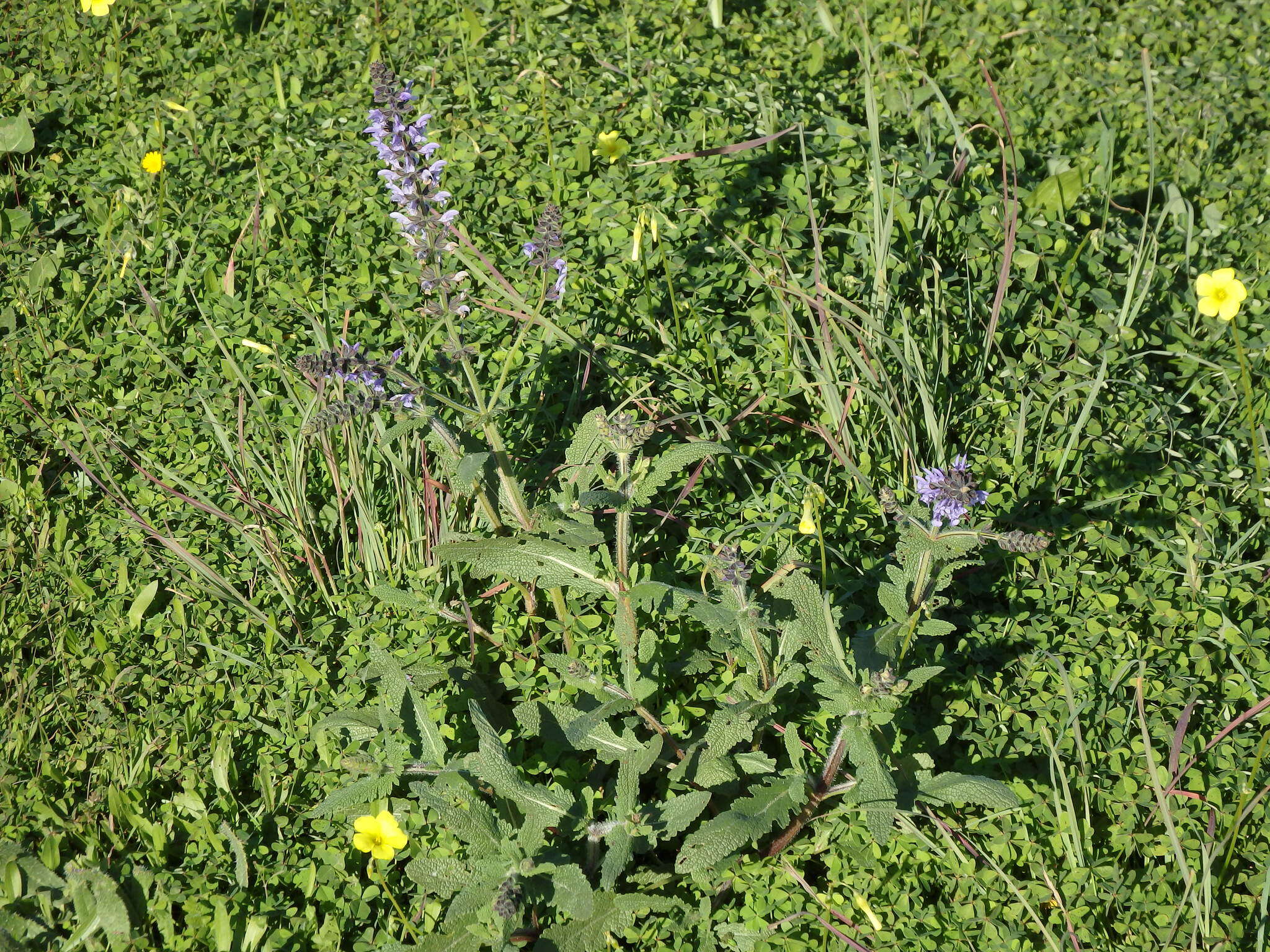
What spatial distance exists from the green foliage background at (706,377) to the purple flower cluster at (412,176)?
84cm

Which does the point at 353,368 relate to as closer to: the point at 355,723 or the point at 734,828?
the point at 355,723

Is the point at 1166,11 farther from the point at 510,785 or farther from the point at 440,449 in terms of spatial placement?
the point at 510,785

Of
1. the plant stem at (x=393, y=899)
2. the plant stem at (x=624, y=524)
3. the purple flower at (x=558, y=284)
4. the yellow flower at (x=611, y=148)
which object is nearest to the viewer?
the plant stem at (x=393, y=899)

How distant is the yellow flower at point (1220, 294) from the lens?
2.97 metres

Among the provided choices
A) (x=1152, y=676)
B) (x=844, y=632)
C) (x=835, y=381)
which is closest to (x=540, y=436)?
(x=835, y=381)

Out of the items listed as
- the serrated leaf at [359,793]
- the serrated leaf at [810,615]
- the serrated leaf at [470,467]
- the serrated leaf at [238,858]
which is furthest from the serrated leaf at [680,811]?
the serrated leaf at [238,858]

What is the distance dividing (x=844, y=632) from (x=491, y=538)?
0.87 metres

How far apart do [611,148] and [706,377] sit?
3.19ft

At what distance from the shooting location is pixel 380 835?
2.32 metres

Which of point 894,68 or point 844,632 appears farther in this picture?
point 894,68

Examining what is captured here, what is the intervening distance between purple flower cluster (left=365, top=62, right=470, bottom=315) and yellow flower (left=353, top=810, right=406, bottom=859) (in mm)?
1090

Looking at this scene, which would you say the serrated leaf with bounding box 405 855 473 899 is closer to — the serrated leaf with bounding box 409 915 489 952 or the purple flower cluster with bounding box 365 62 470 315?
the serrated leaf with bounding box 409 915 489 952

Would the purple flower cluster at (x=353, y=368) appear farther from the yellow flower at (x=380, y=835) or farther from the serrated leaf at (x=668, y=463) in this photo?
the yellow flower at (x=380, y=835)

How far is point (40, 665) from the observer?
2.78 m
